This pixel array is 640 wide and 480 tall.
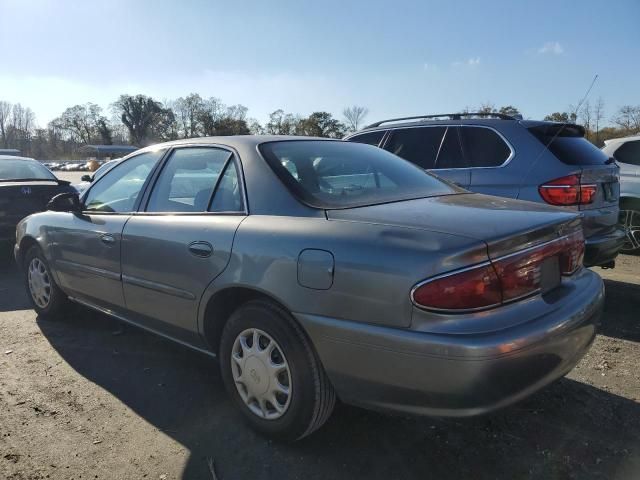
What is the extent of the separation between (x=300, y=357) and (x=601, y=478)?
1482 millimetres

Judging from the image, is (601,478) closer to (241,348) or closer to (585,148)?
(241,348)

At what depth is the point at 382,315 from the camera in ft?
6.57

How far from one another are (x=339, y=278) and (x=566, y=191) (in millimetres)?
2971

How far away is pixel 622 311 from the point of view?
14.9 feet

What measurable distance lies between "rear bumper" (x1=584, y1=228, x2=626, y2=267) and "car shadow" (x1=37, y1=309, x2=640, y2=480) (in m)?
1.35

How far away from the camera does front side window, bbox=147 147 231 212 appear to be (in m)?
3.00

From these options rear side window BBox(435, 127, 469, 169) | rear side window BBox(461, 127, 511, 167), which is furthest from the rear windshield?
rear side window BBox(435, 127, 469, 169)

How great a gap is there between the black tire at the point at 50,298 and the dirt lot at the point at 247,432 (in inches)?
29.2

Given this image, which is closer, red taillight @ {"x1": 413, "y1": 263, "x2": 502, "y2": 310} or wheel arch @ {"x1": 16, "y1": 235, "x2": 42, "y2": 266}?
red taillight @ {"x1": 413, "y1": 263, "x2": 502, "y2": 310}

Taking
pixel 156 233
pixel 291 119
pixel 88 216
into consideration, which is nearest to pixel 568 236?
pixel 156 233

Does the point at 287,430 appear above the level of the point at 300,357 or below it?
below

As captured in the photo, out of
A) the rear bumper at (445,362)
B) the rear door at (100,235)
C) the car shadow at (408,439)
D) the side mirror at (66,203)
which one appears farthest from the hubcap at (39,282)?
the rear bumper at (445,362)

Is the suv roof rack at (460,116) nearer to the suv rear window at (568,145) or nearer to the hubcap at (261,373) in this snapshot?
the suv rear window at (568,145)

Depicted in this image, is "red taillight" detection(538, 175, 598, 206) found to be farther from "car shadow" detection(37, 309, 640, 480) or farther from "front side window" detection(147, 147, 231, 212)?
"front side window" detection(147, 147, 231, 212)
